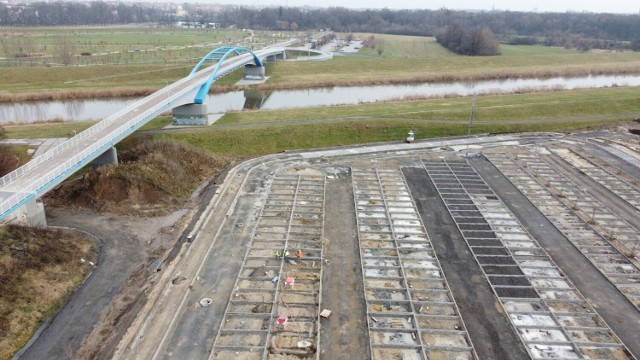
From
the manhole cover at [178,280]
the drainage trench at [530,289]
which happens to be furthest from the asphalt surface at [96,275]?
the drainage trench at [530,289]

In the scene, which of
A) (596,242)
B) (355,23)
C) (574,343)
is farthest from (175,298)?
(355,23)

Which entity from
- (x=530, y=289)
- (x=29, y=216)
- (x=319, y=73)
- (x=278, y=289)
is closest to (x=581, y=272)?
(x=530, y=289)

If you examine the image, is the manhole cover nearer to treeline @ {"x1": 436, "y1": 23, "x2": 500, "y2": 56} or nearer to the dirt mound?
the dirt mound

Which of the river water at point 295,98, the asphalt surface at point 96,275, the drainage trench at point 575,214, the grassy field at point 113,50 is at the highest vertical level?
the grassy field at point 113,50

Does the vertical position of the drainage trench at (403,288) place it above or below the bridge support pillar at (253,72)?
below

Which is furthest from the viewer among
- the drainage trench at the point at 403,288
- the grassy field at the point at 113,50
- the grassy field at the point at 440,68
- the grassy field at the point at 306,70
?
the grassy field at the point at 113,50

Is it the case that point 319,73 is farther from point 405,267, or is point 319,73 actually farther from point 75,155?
point 405,267

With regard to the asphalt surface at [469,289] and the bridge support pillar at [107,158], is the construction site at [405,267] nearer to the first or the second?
the asphalt surface at [469,289]
